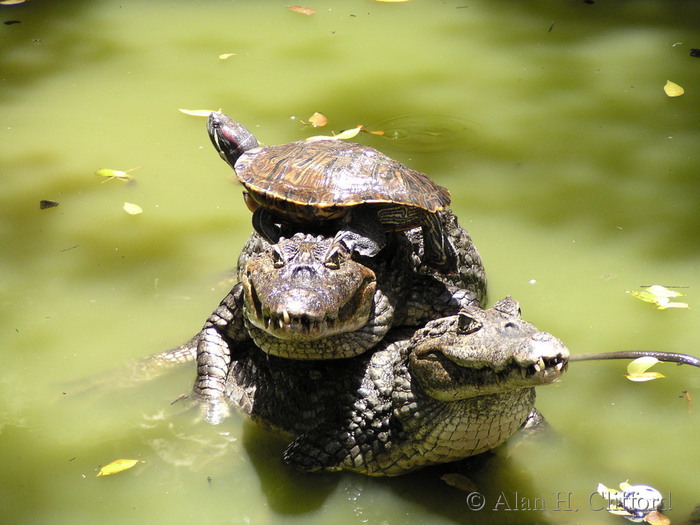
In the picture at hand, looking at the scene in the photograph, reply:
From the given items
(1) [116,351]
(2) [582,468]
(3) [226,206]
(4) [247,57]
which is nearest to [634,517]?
(2) [582,468]

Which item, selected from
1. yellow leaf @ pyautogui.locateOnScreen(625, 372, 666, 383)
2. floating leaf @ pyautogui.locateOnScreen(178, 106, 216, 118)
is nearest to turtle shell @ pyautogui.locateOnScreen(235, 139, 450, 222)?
yellow leaf @ pyautogui.locateOnScreen(625, 372, 666, 383)

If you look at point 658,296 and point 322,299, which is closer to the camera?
point 322,299

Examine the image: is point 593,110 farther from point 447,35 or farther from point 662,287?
point 662,287

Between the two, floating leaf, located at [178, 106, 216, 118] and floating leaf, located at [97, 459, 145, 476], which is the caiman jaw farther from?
floating leaf, located at [178, 106, 216, 118]

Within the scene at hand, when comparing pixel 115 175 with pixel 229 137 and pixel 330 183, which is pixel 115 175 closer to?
pixel 229 137

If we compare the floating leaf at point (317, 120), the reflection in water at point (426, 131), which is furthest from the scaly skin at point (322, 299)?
the floating leaf at point (317, 120)

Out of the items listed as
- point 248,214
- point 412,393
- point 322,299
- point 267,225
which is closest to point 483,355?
point 412,393
